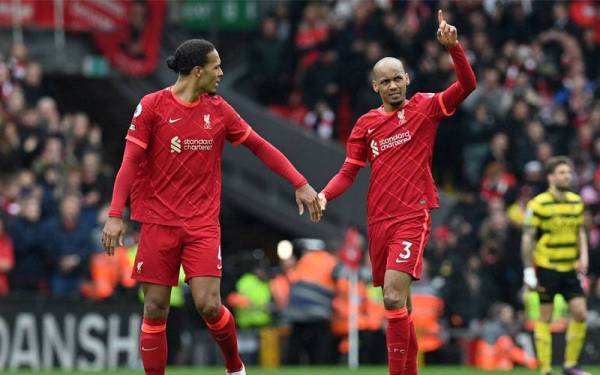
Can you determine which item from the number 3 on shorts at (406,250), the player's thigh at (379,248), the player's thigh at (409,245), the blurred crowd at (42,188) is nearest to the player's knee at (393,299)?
the player's thigh at (409,245)

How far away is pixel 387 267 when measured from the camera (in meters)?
12.7

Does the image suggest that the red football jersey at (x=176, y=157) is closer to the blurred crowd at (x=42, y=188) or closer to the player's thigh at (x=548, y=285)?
the player's thigh at (x=548, y=285)

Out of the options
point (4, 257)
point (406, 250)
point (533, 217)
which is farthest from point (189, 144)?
point (4, 257)

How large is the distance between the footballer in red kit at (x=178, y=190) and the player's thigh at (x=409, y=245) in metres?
1.34

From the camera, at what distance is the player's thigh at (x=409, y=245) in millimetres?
12680

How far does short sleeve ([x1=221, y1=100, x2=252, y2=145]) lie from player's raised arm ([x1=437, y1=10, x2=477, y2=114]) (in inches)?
61.6

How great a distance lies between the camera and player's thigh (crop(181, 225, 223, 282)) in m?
12.2

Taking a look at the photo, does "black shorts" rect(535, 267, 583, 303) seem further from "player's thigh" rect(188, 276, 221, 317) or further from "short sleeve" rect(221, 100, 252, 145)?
"player's thigh" rect(188, 276, 221, 317)

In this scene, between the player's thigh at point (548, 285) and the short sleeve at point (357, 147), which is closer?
the short sleeve at point (357, 147)

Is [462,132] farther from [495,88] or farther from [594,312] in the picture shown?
[594,312]

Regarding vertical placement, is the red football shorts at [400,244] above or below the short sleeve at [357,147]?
below

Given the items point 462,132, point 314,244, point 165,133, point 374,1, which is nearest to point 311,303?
point 314,244

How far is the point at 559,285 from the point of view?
1631cm

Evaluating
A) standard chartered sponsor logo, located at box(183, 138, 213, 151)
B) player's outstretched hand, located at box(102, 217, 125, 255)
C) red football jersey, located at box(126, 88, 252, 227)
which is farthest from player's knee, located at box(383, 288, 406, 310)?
player's outstretched hand, located at box(102, 217, 125, 255)
